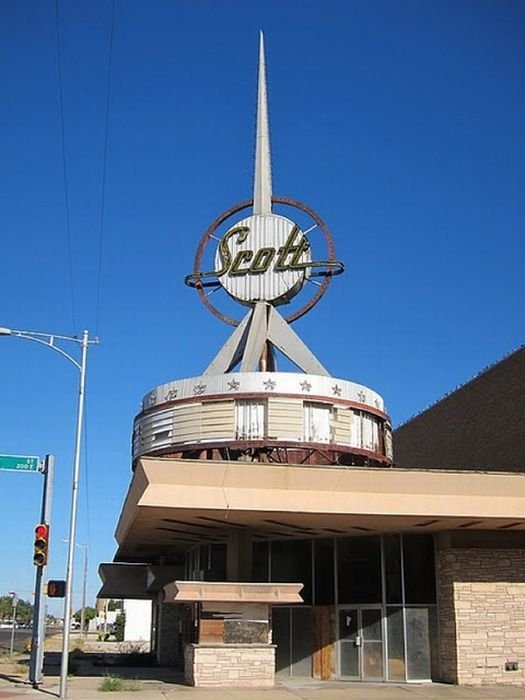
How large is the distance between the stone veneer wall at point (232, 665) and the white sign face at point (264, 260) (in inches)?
521

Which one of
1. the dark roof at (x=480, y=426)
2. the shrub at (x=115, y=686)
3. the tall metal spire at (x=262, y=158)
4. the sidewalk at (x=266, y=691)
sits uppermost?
the tall metal spire at (x=262, y=158)

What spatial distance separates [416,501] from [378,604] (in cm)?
549

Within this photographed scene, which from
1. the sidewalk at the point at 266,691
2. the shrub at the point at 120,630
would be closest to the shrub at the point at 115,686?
the sidewalk at the point at 266,691

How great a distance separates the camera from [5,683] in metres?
27.1

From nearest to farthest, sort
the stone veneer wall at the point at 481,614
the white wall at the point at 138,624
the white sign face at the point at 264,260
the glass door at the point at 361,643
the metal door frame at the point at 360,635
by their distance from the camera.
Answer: the stone veneer wall at the point at 481,614, the metal door frame at the point at 360,635, the glass door at the point at 361,643, the white sign face at the point at 264,260, the white wall at the point at 138,624

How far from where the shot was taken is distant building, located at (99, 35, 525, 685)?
24656 millimetres

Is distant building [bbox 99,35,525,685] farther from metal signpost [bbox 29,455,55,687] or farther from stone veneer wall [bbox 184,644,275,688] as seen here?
metal signpost [bbox 29,455,55,687]

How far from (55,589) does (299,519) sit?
719 centimetres

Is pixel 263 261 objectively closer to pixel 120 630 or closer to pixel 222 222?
pixel 222 222

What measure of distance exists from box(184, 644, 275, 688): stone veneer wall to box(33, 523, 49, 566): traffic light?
4.94 metres

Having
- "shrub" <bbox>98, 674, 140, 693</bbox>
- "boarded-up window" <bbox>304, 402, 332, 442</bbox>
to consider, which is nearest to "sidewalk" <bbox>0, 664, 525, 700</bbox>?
"shrub" <bbox>98, 674, 140, 693</bbox>

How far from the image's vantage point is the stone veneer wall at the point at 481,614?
2648 cm

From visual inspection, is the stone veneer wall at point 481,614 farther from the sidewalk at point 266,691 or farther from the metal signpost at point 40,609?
the metal signpost at point 40,609

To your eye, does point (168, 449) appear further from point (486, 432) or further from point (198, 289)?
point (486, 432)
